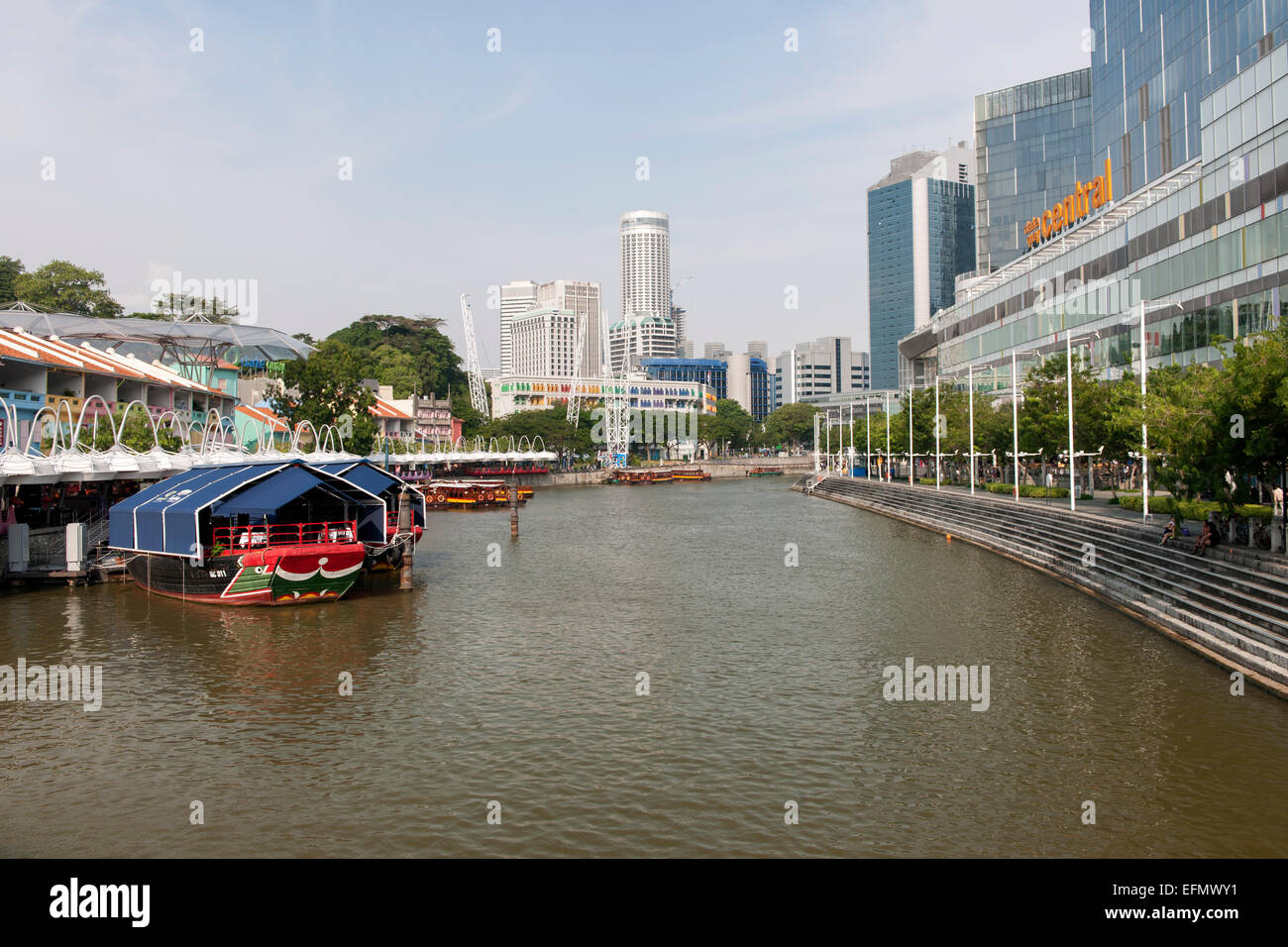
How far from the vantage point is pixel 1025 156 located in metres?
155

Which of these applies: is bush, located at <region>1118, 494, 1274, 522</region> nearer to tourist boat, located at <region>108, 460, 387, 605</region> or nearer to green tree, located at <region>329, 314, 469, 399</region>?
tourist boat, located at <region>108, 460, 387, 605</region>

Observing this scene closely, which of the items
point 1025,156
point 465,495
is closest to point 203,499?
point 465,495

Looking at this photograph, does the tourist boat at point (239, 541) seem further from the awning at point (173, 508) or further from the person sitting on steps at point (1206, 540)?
the person sitting on steps at point (1206, 540)

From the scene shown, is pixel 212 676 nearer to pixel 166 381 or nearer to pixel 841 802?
pixel 841 802

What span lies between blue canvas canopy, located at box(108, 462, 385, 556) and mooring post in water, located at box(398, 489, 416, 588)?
69.4 inches

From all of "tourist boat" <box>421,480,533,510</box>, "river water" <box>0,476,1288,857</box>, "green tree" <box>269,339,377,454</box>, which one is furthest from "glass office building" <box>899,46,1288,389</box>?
"green tree" <box>269,339,377,454</box>

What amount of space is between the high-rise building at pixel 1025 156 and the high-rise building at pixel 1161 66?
198 feet

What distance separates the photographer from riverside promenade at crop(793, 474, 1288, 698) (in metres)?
20.0

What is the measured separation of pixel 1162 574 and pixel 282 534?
2920 cm

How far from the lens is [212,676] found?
22094mm

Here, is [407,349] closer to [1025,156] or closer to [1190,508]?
[1025,156]

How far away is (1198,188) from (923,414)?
39.1 meters

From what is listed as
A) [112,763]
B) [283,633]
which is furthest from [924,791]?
[283,633]
